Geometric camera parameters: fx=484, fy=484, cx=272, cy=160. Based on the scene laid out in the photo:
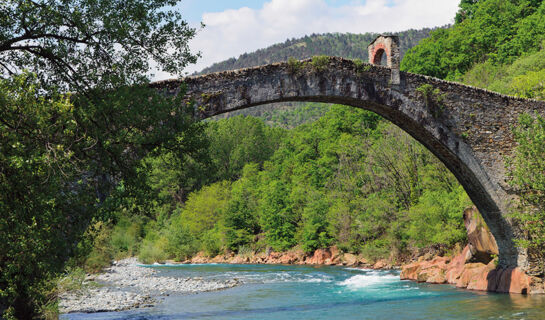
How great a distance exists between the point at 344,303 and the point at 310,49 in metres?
160

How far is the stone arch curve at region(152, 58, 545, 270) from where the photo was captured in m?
13.9

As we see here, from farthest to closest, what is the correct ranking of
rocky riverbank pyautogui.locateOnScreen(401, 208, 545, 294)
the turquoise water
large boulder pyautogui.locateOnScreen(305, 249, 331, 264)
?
large boulder pyautogui.locateOnScreen(305, 249, 331, 264)
rocky riverbank pyautogui.locateOnScreen(401, 208, 545, 294)
the turquoise water

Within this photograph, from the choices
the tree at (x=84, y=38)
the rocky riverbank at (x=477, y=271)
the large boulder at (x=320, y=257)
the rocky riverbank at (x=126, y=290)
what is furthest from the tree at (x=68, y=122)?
the large boulder at (x=320, y=257)

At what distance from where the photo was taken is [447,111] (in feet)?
49.4

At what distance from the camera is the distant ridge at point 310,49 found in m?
159

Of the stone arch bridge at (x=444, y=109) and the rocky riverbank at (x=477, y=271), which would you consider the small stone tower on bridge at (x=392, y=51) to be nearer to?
the stone arch bridge at (x=444, y=109)

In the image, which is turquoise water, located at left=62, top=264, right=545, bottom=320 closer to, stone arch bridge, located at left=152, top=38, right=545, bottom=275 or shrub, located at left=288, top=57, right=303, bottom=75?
stone arch bridge, located at left=152, top=38, right=545, bottom=275

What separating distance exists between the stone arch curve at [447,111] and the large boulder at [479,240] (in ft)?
3.58

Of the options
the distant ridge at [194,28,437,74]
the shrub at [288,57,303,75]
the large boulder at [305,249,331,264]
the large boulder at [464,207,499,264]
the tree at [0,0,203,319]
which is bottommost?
the large boulder at [305,249,331,264]

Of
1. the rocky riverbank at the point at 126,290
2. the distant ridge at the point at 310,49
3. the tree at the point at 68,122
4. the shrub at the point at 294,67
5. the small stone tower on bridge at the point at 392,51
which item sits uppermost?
the distant ridge at the point at 310,49

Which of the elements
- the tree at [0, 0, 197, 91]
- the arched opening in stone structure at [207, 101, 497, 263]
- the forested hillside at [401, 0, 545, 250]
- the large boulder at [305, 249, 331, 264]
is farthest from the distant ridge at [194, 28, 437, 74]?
the tree at [0, 0, 197, 91]

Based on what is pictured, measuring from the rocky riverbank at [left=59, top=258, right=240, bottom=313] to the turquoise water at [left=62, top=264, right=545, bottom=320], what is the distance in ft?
3.05

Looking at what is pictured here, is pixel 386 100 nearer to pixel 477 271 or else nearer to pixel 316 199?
pixel 477 271

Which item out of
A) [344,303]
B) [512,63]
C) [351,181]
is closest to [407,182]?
[351,181]
